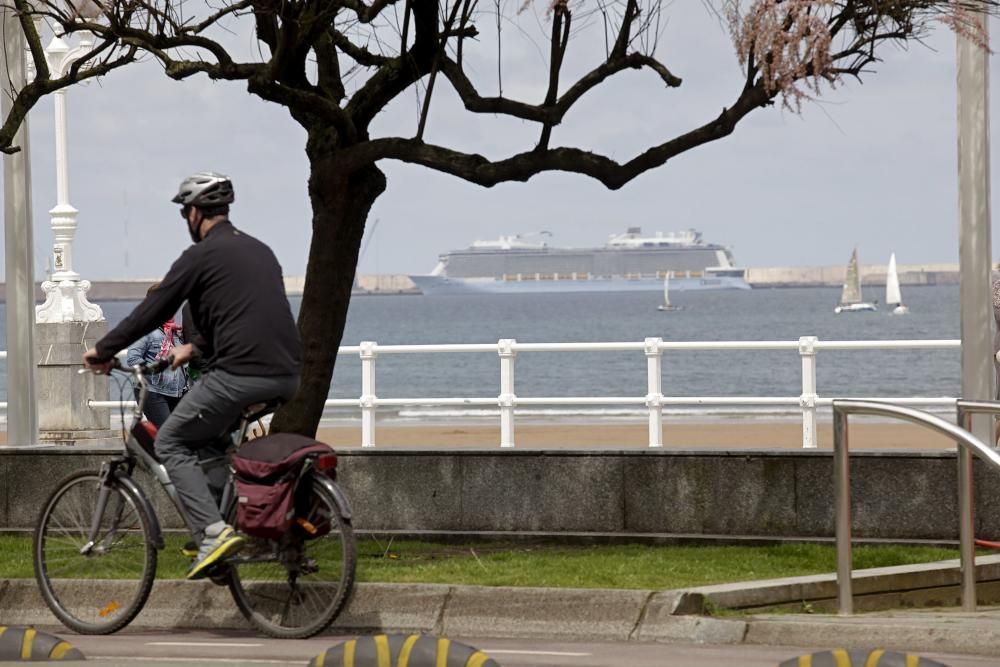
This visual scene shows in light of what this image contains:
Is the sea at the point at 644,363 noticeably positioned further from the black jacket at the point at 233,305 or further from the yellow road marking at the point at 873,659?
the yellow road marking at the point at 873,659

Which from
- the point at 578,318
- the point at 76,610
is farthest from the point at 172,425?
the point at 578,318

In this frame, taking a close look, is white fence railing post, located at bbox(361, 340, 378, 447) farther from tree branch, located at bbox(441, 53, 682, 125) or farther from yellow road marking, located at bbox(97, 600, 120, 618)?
yellow road marking, located at bbox(97, 600, 120, 618)

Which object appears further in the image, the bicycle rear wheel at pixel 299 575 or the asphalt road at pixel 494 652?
the bicycle rear wheel at pixel 299 575

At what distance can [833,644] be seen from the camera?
24.7 ft

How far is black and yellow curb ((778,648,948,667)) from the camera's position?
593 cm

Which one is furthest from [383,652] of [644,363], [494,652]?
[644,363]

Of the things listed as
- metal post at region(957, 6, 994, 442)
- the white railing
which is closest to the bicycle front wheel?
metal post at region(957, 6, 994, 442)

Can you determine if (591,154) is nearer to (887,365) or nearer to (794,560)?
(794,560)

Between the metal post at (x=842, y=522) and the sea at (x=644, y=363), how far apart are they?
1651 centimetres

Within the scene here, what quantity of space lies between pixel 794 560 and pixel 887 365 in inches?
2653

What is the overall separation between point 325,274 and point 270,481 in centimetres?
295

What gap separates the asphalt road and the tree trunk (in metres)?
2.40

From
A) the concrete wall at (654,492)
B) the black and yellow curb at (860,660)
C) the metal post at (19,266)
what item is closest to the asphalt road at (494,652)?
the black and yellow curb at (860,660)

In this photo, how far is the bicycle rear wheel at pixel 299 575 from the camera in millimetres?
7574
